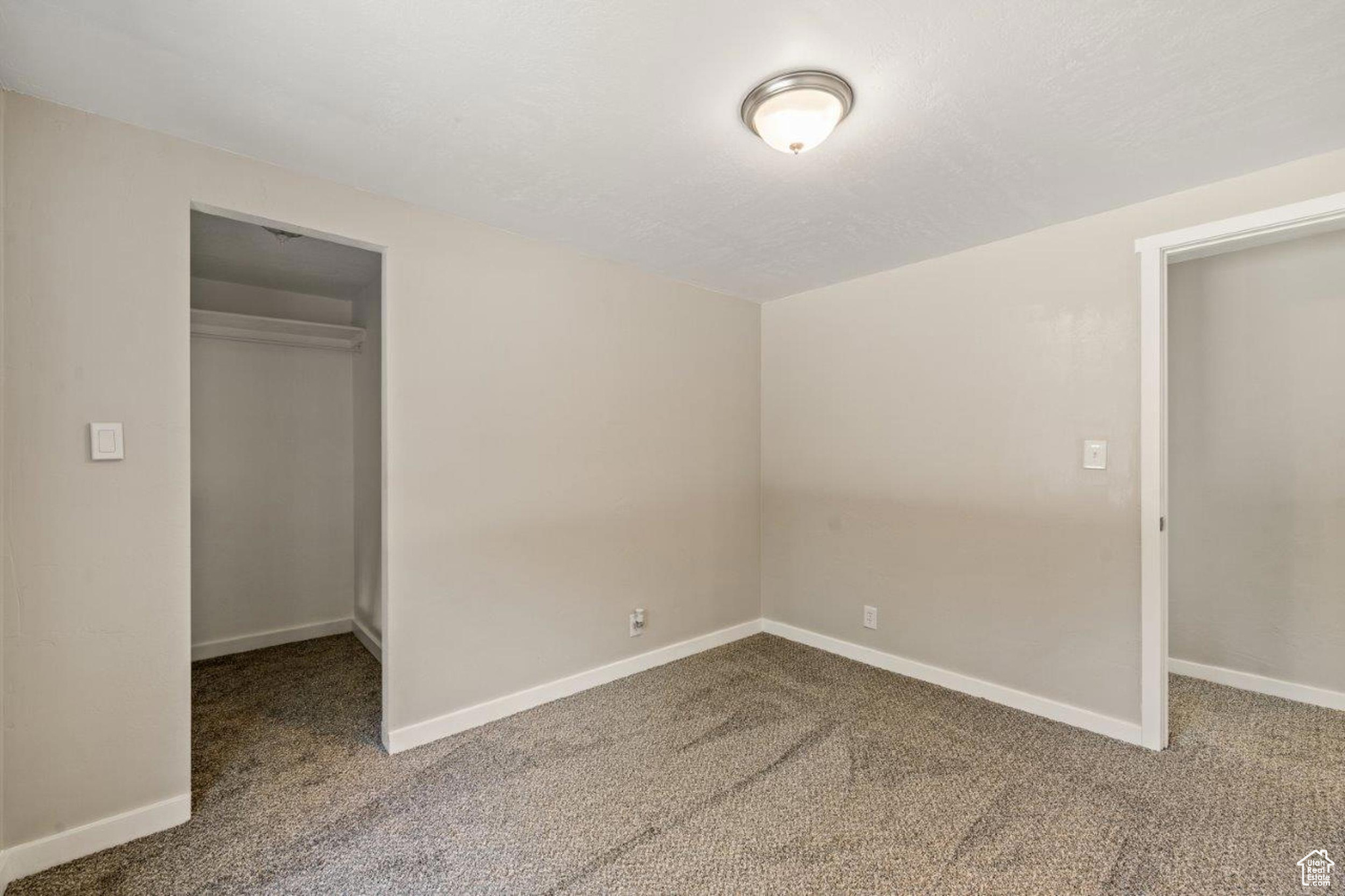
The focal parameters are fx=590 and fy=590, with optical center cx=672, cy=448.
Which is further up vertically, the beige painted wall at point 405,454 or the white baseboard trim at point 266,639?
the beige painted wall at point 405,454

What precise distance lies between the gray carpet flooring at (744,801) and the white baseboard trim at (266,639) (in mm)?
758

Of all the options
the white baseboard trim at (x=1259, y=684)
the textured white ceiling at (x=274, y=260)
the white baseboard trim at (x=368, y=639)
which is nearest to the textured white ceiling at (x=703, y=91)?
the textured white ceiling at (x=274, y=260)

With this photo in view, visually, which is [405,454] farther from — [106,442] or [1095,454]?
[1095,454]

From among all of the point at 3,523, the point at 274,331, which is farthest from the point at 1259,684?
the point at 274,331

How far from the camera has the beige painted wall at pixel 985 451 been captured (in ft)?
8.26

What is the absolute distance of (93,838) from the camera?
1837 mm

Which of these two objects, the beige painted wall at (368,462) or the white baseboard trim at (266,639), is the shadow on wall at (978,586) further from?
the white baseboard trim at (266,639)

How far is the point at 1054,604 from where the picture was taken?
274 cm

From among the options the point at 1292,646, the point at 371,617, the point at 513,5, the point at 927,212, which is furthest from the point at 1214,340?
the point at 371,617

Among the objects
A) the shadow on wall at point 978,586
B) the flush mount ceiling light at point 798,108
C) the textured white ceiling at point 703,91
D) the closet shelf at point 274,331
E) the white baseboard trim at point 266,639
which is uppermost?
the textured white ceiling at point 703,91

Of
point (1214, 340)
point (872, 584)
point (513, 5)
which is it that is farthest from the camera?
point (872, 584)

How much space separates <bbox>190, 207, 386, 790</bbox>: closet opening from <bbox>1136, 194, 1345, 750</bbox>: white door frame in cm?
343

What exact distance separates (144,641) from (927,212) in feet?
10.9

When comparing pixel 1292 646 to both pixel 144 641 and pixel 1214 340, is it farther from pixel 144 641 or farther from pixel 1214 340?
pixel 144 641
